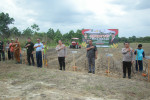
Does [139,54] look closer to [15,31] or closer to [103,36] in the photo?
[103,36]

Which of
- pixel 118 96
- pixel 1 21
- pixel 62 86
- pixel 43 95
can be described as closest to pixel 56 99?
pixel 43 95

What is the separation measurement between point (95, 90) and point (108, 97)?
0.48m

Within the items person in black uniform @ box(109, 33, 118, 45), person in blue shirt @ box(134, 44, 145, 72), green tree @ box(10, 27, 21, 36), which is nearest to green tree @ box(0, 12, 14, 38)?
green tree @ box(10, 27, 21, 36)

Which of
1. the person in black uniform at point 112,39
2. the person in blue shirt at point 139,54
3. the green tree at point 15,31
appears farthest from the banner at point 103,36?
the person in blue shirt at point 139,54

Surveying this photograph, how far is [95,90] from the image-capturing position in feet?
12.6

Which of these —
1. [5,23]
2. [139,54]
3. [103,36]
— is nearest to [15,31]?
[5,23]

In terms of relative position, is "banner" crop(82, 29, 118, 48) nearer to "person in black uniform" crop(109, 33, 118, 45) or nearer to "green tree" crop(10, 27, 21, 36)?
"person in black uniform" crop(109, 33, 118, 45)

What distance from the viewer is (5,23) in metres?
27.5

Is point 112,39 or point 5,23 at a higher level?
point 5,23

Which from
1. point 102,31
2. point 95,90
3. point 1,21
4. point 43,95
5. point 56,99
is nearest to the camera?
point 56,99

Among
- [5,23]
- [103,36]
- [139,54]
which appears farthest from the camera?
[5,23]

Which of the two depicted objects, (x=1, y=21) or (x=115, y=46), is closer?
(x=115, y=46)

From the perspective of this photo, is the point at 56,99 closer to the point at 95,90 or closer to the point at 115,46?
the point at 95,90

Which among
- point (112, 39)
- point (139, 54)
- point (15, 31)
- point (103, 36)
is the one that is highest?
point (15, 31)
